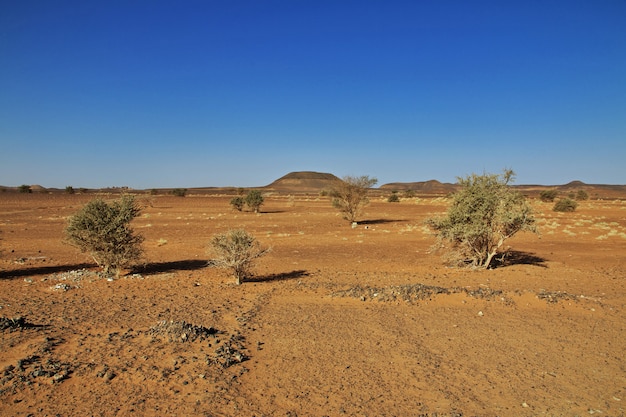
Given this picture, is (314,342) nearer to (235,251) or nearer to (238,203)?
(235,251)

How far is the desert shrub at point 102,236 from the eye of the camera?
492 inches

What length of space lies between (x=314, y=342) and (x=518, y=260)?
1166 centimetres

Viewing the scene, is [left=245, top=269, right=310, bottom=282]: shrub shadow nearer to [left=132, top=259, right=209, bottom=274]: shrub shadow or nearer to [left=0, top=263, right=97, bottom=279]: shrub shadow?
[left=132, top=259, right=209, bottom=274]: shrub shadow

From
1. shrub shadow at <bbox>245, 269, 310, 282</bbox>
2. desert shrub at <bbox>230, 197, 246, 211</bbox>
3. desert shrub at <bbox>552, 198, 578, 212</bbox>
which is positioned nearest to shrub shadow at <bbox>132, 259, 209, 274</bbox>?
shrub shadow at <bbox>245, 269, 310, 282</bbox>

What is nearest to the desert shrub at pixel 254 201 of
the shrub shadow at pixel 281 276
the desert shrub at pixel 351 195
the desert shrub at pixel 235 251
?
the desert shrub at pixel 351 195

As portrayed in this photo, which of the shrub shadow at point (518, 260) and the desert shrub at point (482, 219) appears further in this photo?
the shrub shadow at point (518, 260)

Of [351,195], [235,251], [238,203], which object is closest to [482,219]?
[235,251]

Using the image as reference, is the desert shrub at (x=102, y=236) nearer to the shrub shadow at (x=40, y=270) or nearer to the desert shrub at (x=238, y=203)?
the shrub shadow at (x=40, y=270)

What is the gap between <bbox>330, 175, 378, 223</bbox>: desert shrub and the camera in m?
32.5

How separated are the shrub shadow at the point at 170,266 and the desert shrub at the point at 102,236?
73 cm

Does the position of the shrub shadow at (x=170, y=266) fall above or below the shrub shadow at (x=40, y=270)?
below

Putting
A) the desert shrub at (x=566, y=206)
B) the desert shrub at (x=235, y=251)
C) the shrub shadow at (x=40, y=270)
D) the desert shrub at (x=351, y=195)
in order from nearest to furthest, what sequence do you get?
the desert shrub at (x=235, y=251) → the shrub shadow at (x=40, y=270) → the desert shrub at (x=351, y=195) → the desert shrub at (x=566, y=206)

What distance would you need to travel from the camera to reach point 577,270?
A: 13.4m

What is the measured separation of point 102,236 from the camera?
12445 mm
